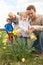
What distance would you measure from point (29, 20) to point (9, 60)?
1.11 meters


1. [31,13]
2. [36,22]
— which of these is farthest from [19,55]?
[31,13]

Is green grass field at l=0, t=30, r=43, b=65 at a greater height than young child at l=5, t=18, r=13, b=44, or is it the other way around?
young child at l=5, t=18, r=13, b=44

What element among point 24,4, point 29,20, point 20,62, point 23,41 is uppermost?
point 24,4

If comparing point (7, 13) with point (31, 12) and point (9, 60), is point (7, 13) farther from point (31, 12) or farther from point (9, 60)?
point (9, 60)

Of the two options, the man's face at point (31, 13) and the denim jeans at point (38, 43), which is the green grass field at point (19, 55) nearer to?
the denim jeans at point (38, 43)

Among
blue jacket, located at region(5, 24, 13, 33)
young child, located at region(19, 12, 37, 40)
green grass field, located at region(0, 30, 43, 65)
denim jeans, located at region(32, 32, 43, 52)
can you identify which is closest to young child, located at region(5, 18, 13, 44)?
blue jacket, located at region(5, 24, 13, 33)

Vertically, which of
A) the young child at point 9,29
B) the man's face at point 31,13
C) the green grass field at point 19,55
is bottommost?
the green grass field at point 19,55

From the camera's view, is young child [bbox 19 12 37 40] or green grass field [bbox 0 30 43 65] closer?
green grass field [bbox 0 30 43 65]

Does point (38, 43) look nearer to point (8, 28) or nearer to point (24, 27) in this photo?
point (24, 27)

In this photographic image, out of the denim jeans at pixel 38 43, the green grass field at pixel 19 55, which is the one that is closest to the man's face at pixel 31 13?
the denim jeans at pixel 38 43

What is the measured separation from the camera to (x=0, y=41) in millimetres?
4926

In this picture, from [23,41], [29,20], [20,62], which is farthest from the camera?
[29,20]

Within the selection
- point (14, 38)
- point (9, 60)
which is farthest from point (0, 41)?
point (9, 60)

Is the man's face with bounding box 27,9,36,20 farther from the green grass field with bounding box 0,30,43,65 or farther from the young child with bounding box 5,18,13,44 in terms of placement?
the green grass field with bounding box 0,30,43,65
